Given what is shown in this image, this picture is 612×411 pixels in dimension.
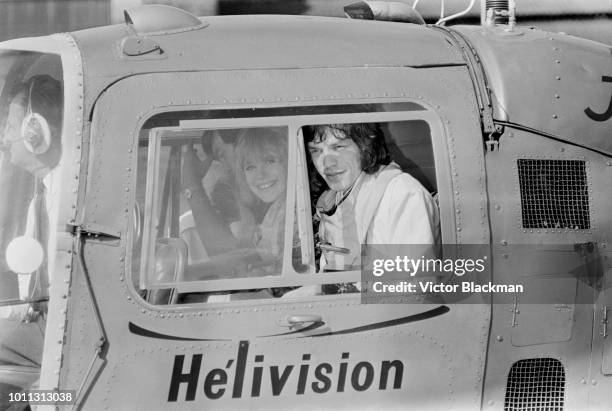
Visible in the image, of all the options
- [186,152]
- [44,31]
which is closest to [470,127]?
[186,152]

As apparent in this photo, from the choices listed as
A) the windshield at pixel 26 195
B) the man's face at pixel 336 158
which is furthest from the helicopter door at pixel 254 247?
the windshield at pixel 26 195

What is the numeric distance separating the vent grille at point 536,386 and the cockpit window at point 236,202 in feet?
2.66

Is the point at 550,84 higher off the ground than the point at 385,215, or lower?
higher

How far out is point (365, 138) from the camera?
4.04 metres

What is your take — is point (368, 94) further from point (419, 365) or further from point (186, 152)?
point (419, 365)

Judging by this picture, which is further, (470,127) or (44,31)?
(44,31)

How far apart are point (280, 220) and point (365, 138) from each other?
1.70 ft

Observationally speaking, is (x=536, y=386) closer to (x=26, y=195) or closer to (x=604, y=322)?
(x=604, y=322)

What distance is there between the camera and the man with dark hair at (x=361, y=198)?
3.94 m

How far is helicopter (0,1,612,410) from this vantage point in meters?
3.70

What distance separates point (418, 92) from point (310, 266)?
0.86 meters

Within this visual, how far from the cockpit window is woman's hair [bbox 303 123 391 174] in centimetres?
2

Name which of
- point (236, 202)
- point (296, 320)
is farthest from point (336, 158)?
point (296, 320)

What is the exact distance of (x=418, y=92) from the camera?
3988mm
